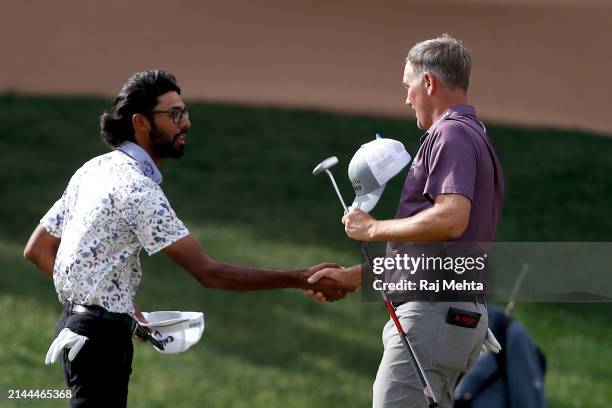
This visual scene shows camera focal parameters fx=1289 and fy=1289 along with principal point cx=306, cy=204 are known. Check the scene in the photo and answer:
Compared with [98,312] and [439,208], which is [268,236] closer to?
[98,312]

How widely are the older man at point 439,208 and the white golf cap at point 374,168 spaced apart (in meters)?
0.19

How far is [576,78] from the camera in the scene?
508 inches

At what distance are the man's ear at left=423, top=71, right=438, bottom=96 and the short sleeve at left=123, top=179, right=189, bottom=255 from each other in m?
1.10

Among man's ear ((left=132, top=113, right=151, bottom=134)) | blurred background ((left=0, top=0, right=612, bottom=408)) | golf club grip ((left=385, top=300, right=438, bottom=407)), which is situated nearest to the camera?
golf club grip ((left=385, top=300, right=438, bottom=407))

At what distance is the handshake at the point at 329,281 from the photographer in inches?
214

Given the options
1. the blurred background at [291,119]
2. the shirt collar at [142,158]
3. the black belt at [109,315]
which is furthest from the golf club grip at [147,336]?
the blurred background at [291,119]

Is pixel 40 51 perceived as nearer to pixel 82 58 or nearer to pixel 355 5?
pixel 82 58

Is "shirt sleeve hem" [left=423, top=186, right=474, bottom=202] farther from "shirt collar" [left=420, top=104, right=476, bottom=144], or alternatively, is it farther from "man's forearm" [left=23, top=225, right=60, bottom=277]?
"man's forearm" [left=23, top=225, right=60, bottom=277]

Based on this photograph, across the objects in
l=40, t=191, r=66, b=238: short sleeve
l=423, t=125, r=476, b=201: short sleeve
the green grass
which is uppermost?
l=423, t=125, r=476, b=201: short sleeve

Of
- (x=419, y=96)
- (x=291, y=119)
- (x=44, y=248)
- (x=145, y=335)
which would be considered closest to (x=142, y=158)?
(x=44, y=248)

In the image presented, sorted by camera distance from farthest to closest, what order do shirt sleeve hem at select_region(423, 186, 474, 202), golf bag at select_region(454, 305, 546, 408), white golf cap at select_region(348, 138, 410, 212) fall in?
golf bag at select_region(454, 305, 546, 408) → white golf cap at select_region(348, 138, 410, 212) → shirt sleeve hem at select_region(423, 186, 474, 202)

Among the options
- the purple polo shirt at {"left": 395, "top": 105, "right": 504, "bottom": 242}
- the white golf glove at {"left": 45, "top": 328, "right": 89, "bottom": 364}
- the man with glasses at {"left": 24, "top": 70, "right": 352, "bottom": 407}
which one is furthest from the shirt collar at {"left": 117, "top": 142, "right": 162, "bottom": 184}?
the purple polo shirt at {"left": 395, "top": 105, "right": 504, "bottom": 242}

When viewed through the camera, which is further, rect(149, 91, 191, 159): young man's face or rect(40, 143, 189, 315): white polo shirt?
rect(149, 91, 191, 159): young man's face

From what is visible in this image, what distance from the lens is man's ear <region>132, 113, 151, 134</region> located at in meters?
5.18
